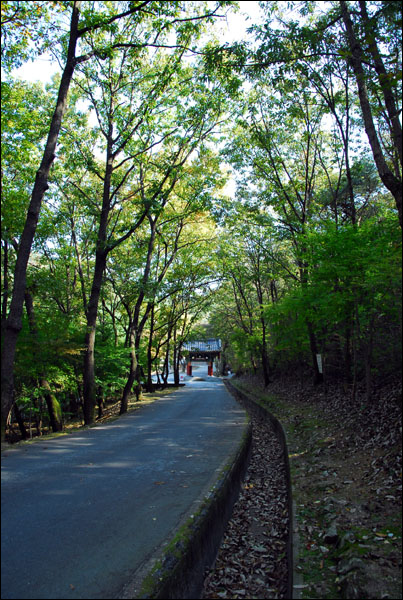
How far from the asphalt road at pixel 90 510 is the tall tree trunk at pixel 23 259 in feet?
2.80

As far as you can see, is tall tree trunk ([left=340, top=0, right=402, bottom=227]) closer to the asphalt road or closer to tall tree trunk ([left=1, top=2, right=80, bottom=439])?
tall tree trunk ([left=1, top=2, right=80, bottom=439])

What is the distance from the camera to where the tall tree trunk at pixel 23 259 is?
188 inches

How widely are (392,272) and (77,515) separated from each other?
4.87 meters

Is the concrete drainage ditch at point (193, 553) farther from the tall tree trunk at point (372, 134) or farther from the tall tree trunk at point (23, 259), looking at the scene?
the tall tree trunk at point (372, 134)

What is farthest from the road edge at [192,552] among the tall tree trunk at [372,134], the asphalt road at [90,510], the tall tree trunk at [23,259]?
the tall tree trunk at [372,134]

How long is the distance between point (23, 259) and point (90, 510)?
415 centimetres

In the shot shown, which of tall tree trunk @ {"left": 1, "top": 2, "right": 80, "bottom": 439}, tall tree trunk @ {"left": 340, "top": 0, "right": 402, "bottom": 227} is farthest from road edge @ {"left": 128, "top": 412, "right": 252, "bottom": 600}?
tall tree trunk @ {"left": 340, "top": 0, "right": 402, "bottom": 227}

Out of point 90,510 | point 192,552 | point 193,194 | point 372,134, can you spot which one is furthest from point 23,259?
point 193,194

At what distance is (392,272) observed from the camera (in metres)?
5.50

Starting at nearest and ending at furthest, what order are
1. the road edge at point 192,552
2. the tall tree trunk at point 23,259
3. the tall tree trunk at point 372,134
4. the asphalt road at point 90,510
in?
1. the asphalt road at point 90,510
2. the road edge at point 192,552
3. the tall tree trunk at point 23,259
4. the tall tree trunk at point 372,134

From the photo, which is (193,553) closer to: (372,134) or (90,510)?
(90,510)

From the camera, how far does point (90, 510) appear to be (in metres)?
3.72

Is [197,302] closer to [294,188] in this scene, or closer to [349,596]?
[294,188]

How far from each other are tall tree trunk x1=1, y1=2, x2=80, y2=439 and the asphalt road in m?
0.85
